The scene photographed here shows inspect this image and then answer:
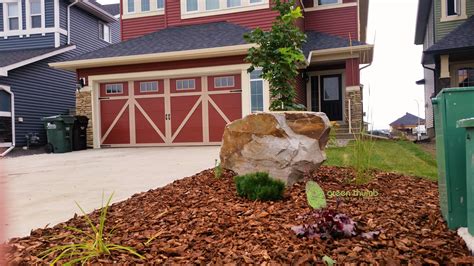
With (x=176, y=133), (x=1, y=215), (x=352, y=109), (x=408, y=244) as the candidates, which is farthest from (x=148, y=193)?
(x=352, y=109)

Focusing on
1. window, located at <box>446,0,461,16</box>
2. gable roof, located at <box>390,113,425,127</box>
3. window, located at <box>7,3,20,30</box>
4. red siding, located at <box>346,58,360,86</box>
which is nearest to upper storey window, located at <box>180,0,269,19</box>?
red siding, located at <box>346,58,360,86</box>

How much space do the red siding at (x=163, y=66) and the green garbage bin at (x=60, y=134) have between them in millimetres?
1693

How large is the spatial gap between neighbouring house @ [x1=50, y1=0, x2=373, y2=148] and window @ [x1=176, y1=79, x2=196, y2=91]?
3 cm

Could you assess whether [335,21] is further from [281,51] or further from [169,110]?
[281,51]

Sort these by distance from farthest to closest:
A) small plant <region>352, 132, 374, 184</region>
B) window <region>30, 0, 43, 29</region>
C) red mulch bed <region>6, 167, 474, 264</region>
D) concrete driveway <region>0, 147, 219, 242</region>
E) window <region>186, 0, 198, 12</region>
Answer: window <region>30, 0, 43, 29</region>
window <region>186, 0, 198, 12</region>
small plant <region>352, 132, 374, 184</region>
concrete driveway <region>0, 147, 219, 242</region>
red mulch bed <region>6, 167, 474, 264</region>

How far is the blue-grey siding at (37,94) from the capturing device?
44.6 feet

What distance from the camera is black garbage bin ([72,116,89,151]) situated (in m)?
11.4

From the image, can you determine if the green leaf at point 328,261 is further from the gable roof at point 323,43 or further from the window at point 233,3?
the window at point 233,3

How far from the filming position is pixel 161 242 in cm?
240

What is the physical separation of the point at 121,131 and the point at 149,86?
1.69m

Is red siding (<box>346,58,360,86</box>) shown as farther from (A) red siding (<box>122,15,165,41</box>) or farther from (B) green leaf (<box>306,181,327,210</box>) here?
(B) green leaf (<box>306,181,327,210</box>)

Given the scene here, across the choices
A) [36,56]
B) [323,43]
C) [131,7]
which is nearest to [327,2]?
[323,43]

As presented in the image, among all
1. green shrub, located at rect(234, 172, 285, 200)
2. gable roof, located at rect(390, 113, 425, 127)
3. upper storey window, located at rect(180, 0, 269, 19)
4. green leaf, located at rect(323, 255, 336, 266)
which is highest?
upper storey window, located at rect(180, 0, 269, 19)

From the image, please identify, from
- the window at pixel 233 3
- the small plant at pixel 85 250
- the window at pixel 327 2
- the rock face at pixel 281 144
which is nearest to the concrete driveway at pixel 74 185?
the small plant at pixel 85 250
